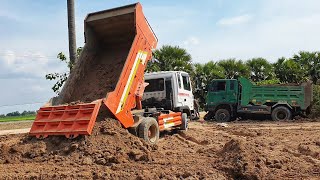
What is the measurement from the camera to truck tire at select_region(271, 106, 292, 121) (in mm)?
21609

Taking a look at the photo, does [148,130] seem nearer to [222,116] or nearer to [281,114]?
[222,116]

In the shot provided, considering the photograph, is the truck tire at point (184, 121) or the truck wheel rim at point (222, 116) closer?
the truck tire at point (184, 121)

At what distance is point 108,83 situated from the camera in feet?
34.4

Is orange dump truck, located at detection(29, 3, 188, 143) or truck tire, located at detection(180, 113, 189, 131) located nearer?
orange dump truck, located at detection(29, 3, 188, 143)

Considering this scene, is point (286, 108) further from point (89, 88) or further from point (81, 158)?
point (81, 158)

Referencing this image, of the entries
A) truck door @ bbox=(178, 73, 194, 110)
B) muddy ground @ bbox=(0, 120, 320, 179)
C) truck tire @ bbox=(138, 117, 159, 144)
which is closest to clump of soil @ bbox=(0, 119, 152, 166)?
muddy ground @ bbox=(0, 120, 320, 179)

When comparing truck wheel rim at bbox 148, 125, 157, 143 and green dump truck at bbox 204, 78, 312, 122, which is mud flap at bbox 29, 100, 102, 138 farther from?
green dump truck at bbox 204, 78, 312, 122

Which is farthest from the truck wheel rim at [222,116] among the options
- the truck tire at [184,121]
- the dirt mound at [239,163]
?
the dirt mound at [239,163]

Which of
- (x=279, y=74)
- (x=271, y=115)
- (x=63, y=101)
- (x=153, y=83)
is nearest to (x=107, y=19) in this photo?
(x=63, y=101)

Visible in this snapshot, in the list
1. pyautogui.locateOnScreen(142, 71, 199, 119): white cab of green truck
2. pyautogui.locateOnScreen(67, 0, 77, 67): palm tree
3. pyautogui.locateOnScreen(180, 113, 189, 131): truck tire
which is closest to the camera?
pyautogui.locateOnScreen(142, 71, 199, 119): white cab of green truck

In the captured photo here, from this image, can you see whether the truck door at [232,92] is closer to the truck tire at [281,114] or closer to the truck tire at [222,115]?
the truck tire at [222,115]

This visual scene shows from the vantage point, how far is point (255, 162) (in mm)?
7012

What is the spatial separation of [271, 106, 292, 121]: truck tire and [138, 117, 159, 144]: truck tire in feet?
42.0

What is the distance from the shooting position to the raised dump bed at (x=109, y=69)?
30.4 ft
